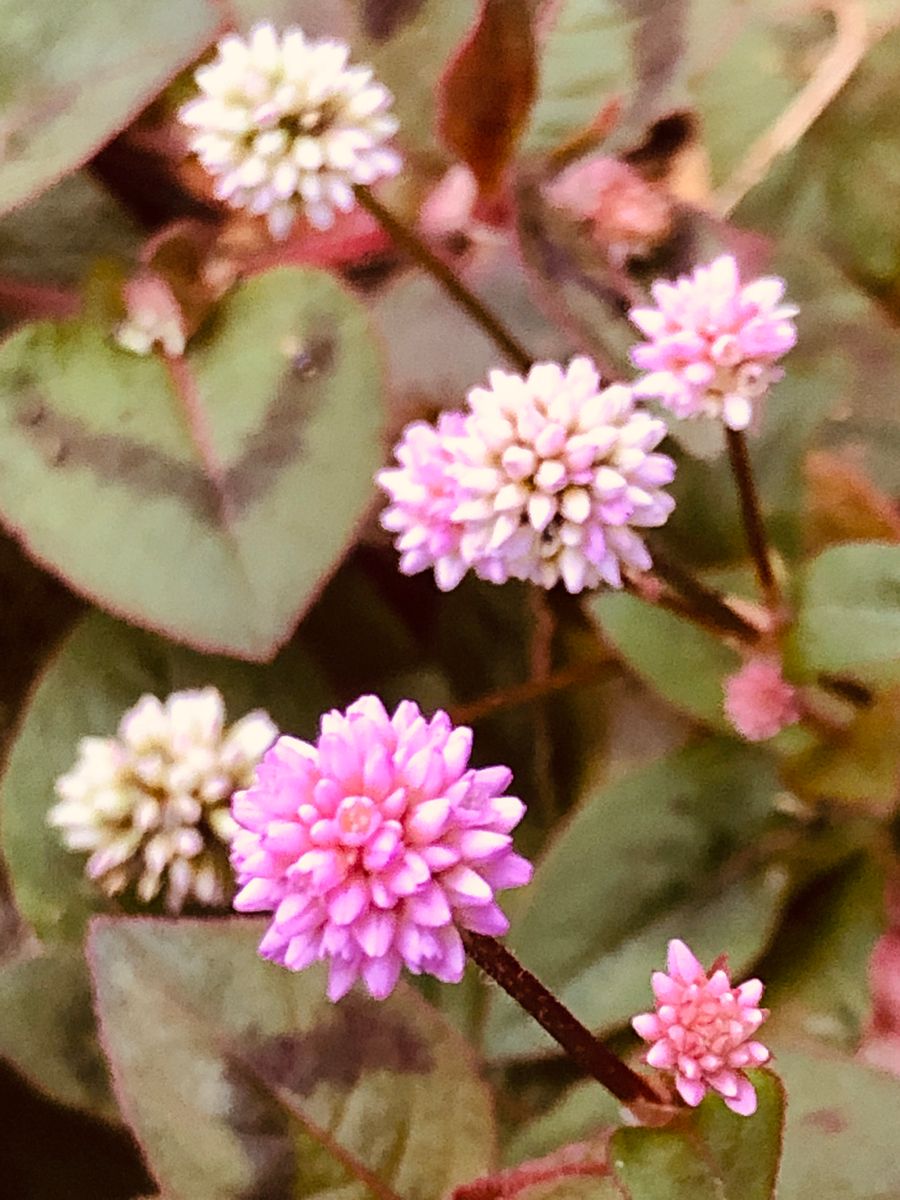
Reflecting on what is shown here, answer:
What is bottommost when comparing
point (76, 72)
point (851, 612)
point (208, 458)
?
point (851, 612)

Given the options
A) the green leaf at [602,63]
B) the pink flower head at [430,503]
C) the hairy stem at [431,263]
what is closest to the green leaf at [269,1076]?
the pink flower head at [430,503]

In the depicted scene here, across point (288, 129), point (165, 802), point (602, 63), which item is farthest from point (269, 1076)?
point (602, 63)

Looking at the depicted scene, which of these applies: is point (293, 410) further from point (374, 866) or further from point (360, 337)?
point (374, 866)

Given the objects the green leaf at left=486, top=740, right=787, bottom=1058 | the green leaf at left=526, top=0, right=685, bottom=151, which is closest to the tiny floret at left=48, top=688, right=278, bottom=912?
the green leaf at left=486, top=740, right=787, bottom=1058

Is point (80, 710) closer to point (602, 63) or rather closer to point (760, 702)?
point (760, 702)

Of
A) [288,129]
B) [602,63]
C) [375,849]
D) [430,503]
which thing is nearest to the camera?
[375,849]

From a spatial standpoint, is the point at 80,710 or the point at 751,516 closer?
the point at 751,516

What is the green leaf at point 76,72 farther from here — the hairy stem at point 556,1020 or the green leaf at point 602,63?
the hairy stem at point 556,1020

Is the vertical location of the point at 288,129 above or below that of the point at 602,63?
above
